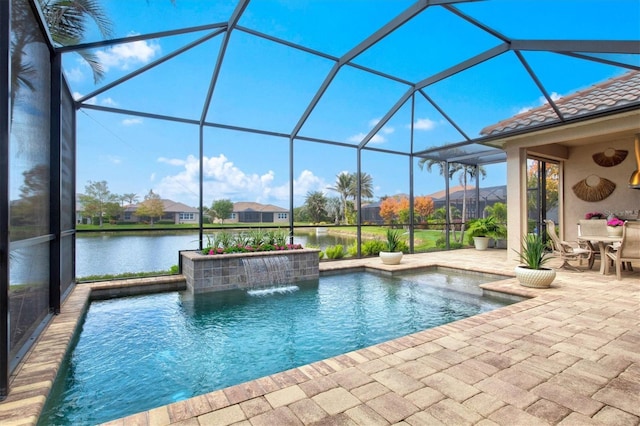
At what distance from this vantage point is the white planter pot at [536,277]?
5.12 m

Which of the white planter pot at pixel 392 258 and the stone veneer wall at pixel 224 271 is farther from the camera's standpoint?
the white planter pot at pixel 392 258

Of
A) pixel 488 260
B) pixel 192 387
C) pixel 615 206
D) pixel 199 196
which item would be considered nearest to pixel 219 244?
pixel 199 196

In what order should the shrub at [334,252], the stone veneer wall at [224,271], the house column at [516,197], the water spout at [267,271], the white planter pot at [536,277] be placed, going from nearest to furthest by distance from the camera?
the white planter pot at [536,277], the stone veneer wall at [224,271], the water spout at [267,271], the house column at [516,197], the shrub at [334,252]

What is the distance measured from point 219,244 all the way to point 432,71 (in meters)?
5.90

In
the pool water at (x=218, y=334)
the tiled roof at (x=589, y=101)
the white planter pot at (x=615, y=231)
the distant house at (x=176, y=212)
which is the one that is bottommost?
the pool water at (x=218, y=334)

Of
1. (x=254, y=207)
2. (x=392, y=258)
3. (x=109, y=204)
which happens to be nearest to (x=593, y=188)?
(x=392, y=258)

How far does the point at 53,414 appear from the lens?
2.20 metres

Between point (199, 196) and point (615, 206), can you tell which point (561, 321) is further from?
point (615, 206)

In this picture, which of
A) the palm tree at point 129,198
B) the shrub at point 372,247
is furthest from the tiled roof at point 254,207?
the shrub at point 372,247

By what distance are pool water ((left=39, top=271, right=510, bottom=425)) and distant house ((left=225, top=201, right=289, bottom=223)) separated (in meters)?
2.48

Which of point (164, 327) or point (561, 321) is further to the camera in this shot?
point (164, 327)

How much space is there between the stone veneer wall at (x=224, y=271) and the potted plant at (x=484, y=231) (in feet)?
24.5

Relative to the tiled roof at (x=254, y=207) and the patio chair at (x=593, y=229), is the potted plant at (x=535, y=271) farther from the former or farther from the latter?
the tiled roof at (x=254, y=207)

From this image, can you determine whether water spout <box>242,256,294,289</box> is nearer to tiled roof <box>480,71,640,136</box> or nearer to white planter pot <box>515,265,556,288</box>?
white planter pot <box>515,265,556,288</box>
